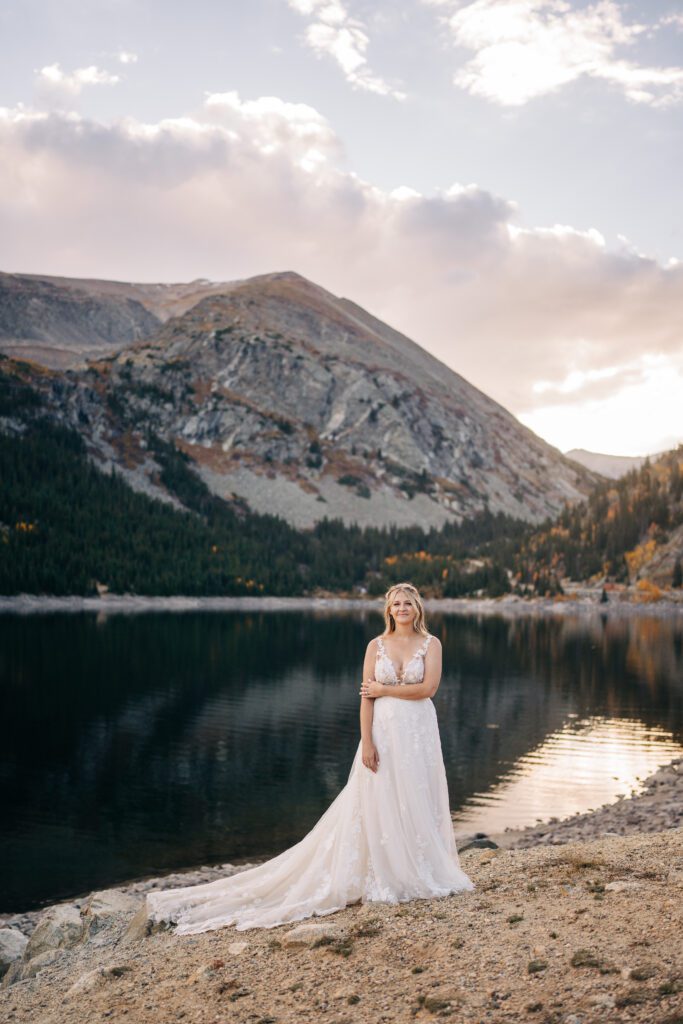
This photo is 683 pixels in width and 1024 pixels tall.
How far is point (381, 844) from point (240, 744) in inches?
1388

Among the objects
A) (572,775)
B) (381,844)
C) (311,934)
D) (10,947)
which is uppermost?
(381,844)

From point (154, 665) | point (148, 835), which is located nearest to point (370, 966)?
point (148, 835)

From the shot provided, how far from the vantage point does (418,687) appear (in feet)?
39.8

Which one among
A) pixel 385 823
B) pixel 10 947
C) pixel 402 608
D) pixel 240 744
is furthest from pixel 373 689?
pixel 240 744

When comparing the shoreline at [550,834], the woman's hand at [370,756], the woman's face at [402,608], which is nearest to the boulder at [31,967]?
the shoreline at [550,834]

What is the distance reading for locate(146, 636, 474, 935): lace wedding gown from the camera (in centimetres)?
1190

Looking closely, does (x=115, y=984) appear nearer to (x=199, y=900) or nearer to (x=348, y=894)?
(x=199, y=900)

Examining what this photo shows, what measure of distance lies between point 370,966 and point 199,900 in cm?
420

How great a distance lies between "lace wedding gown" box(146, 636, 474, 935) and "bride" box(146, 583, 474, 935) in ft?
0.05

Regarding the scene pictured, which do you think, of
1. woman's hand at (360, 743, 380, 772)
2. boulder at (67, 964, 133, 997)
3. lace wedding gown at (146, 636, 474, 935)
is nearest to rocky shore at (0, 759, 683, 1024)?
boulder at (67, 964, 133, 997)

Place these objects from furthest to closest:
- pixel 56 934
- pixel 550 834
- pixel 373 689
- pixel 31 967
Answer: pixel 550 834 → pixel 56 934 → pixel 31 967 → pixel 373 689

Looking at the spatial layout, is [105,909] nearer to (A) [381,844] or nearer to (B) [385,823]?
(A) [381,844]

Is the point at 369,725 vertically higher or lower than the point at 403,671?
lower

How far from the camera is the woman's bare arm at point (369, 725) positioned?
1215 cm
